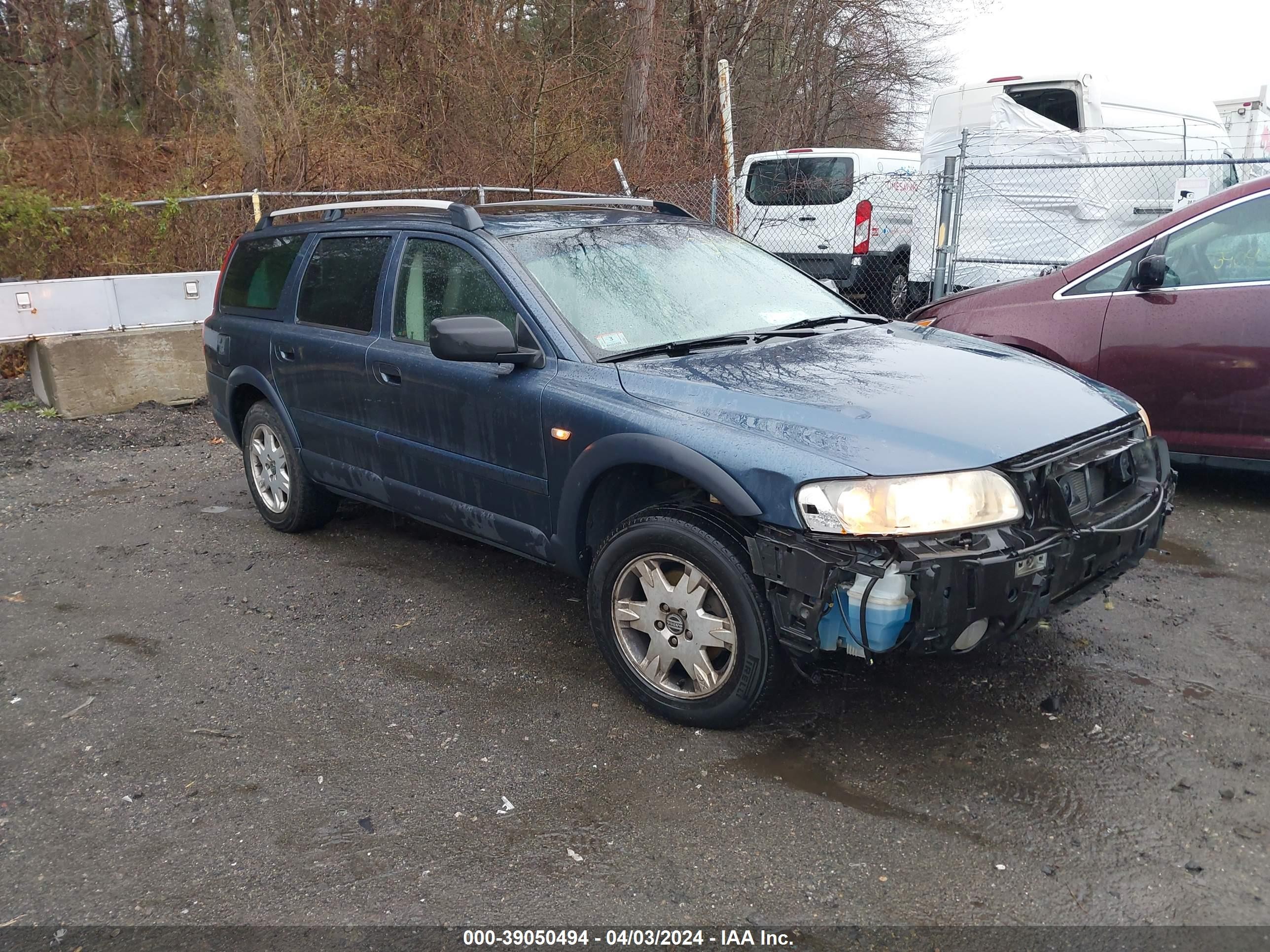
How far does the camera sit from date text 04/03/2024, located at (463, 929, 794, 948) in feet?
8.23

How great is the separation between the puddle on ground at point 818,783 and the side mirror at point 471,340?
1.67m

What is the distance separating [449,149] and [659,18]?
4.32 meters

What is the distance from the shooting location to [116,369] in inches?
350

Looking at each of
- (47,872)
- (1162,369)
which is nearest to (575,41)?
(1162,369)

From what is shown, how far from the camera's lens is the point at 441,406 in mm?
4289

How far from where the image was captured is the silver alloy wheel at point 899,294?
11984 mm

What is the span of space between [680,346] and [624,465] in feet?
1.96

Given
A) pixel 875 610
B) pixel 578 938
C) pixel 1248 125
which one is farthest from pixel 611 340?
pixel 1248 125

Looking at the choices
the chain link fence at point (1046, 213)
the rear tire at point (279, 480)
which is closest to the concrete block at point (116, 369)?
the rear tire at point (279, 480)

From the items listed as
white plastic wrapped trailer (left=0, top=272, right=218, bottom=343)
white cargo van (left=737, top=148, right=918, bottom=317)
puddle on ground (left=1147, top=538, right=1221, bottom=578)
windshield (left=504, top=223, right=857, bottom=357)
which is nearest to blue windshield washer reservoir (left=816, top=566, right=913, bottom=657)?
windshield (left=504, top=223, right=857, bottom=357)

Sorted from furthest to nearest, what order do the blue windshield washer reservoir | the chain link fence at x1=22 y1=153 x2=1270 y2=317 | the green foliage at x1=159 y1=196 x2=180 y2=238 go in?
the green foliage at x1=159 y1=196 x2=180 y2=238, the chain link fence at x1=22 y1=153 x2=1270 y2=317, the blue windshield washer reservoir

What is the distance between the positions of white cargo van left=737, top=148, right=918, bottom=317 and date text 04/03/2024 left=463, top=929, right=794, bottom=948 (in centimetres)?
974

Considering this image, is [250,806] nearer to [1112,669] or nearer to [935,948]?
[935,948]

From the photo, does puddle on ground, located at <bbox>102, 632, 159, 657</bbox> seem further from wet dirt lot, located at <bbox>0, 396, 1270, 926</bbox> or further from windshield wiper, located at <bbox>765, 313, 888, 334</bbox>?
windshield wiper, located at <bbox>765, 313, 888, 334</bbox>
